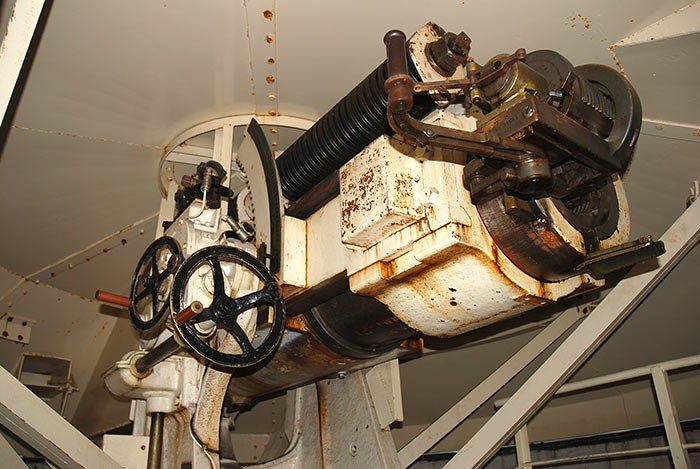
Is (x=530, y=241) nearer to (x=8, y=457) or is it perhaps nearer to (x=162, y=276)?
(x=162, y=276)

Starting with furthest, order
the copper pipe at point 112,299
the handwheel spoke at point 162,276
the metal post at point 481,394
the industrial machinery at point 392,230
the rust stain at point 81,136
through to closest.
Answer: the metal post at point 481,394 < the rust stain at point 81,136 < the copper pipe at point 112,299 < the handwheel spoke at point 162,276 < the industrial machinery at point 392,230

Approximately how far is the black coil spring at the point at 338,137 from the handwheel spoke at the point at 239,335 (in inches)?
16.4

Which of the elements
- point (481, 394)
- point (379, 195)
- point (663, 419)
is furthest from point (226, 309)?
point (663, 419)

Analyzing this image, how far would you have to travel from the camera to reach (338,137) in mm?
1339

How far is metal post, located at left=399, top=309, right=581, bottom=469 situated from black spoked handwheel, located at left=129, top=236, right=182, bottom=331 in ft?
3.58

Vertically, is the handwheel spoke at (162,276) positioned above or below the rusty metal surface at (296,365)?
above

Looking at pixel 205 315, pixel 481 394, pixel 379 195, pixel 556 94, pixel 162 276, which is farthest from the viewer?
pixel 481 394

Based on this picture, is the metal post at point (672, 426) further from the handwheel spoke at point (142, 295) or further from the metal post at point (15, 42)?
the metal post at point (15, 42)

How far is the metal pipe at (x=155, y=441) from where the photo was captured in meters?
1.45

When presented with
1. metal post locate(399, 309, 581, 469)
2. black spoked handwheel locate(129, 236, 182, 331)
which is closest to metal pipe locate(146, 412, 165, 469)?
black spoked handwheel locate(129, 236, 182, 331)

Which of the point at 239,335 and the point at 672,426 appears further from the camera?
the point at 672,426

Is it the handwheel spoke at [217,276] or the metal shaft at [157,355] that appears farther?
the metal shaft at [157,355]

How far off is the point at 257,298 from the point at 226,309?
74mm

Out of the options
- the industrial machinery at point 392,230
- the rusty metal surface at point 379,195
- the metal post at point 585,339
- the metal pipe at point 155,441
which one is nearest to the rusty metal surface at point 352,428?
the industrial machinery at point 392,230
